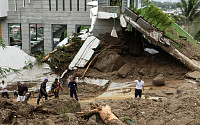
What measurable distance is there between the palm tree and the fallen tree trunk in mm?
24902

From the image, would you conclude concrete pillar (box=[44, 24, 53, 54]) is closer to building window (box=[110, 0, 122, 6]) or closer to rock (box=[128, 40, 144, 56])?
building window (box=[110, 0, 122, 6])

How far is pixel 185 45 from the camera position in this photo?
14922 mm

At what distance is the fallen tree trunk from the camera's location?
7.31 metres

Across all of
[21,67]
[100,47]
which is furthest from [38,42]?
[100,47]

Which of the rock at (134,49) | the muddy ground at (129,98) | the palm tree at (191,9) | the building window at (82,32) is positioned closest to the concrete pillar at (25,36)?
the building window at (82,32)

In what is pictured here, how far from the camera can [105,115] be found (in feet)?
25.3

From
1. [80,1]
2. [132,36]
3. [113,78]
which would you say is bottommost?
[113,78]

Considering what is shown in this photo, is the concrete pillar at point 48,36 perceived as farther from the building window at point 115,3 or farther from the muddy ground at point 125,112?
the muddy ground at point 125,112

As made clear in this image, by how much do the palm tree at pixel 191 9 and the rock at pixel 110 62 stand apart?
59.4 feet

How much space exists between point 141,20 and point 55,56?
231 inches

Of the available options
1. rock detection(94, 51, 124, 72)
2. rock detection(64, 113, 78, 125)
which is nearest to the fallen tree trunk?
rock detection(64, 113, 78, 125)

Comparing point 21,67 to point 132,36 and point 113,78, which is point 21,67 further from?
point 132,36

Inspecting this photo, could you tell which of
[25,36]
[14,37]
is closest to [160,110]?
[25,36]

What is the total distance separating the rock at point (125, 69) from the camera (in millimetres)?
14072
